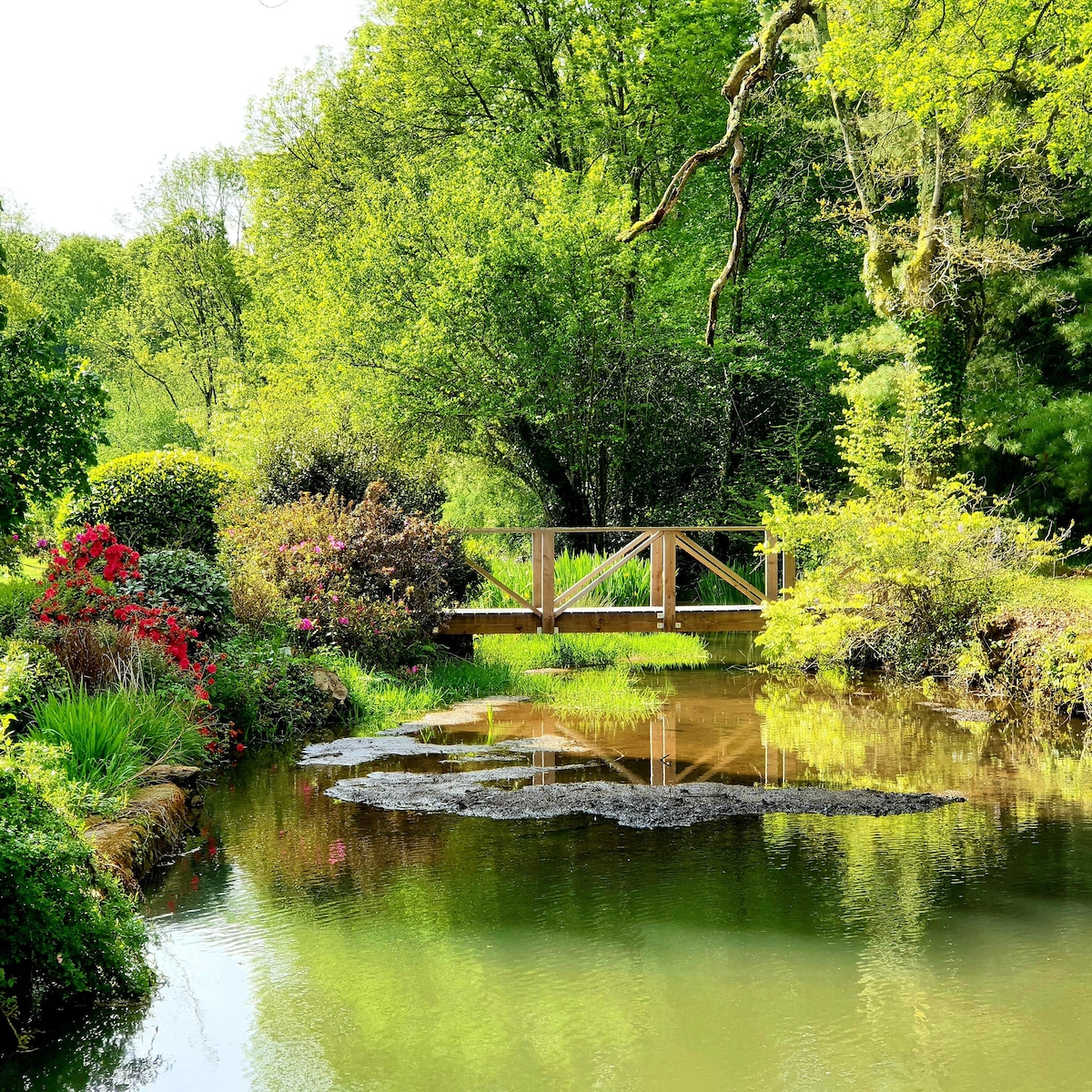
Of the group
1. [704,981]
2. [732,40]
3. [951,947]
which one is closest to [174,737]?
[704,981]

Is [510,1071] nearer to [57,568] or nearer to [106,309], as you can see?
[57,568]

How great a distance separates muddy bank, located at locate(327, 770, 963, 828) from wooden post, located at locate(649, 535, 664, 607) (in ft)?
22.0

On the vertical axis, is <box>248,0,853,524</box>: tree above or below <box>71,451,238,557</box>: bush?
above

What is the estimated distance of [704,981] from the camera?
13.2 feet

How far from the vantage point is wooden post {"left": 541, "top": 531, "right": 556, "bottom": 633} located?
13008 mm

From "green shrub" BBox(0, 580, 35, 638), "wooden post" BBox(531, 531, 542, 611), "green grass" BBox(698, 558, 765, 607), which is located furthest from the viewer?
"green grass" BBox(698, 558, 765, 607)

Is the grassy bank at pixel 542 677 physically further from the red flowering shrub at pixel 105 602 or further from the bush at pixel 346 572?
the red flowering shrub at pixel 105 602

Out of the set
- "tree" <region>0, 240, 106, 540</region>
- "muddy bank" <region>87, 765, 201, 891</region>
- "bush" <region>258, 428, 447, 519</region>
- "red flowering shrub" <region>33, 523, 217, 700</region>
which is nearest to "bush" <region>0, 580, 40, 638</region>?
"red flowering shrub" <region>33, 523, 217, 700</region>

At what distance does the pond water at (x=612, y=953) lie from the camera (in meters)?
3.44

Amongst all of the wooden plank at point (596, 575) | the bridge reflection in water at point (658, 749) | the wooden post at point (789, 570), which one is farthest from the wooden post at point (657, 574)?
the bridge reflection in water at point (658, 749)

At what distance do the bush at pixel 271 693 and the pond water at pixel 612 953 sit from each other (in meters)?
1.47

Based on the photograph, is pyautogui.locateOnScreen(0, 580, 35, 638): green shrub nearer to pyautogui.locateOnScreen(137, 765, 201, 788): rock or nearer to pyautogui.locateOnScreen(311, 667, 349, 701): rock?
pyautogui.locateOnScreen(137, 765, 201, 788): rock

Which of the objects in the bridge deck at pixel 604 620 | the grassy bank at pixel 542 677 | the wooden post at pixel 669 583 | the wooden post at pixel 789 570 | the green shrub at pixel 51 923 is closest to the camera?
the green shrub at pixel 51 923

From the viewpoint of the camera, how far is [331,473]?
1248cm
